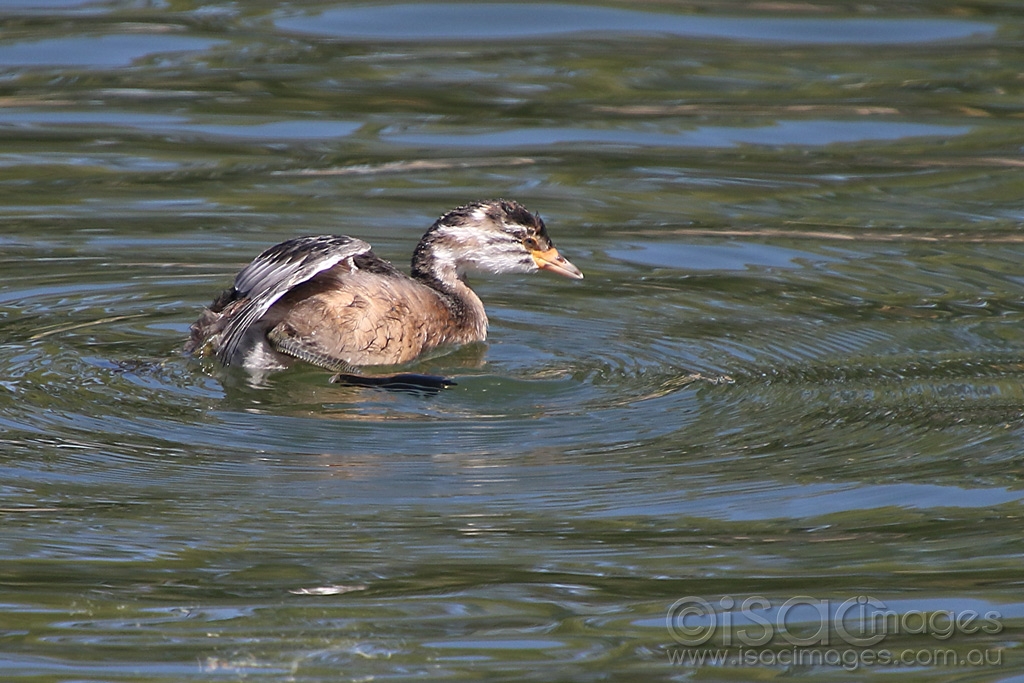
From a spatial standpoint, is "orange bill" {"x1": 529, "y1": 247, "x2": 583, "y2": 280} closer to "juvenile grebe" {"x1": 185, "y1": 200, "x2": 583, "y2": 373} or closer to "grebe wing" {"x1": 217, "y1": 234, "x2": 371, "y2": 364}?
"juvenile grebe" {"x1": 185, "y1": 200, "x2": 583, "y2": 373}

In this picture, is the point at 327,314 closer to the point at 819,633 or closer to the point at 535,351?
the point at 535,351

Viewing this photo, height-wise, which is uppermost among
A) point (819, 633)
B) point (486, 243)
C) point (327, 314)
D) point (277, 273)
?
point (277, 273)

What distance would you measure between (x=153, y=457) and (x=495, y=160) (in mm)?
5864

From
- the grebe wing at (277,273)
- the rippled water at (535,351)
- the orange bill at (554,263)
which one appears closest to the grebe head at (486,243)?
the orange bill at (554,263)

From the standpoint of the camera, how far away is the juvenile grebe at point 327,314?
302 inches

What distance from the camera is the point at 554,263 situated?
359 inches

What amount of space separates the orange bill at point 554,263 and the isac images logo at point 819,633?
13.2ft

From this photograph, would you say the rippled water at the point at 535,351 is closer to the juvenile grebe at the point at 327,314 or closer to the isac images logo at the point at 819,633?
the isac images logo at the point at 819,633

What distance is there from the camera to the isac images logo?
493 centimetres

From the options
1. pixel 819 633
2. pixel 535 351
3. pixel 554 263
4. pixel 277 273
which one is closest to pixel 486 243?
pixel 554 263

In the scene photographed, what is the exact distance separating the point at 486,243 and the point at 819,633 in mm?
4448

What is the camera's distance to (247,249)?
988 centimetres

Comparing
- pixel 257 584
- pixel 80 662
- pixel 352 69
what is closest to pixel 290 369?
pixel 257 584

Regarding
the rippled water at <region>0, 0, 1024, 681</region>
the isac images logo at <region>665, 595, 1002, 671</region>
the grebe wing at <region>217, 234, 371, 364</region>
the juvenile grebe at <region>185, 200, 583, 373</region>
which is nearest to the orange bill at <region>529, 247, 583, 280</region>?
the rippled water at <region>0, 0, 1024, 681</region>
